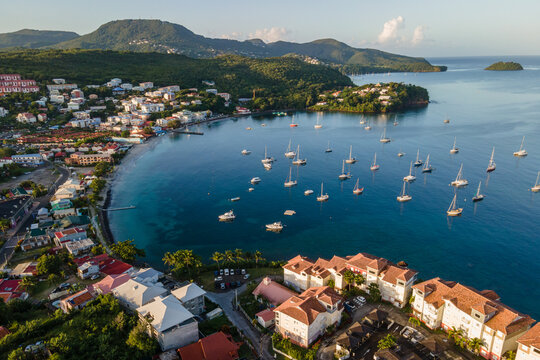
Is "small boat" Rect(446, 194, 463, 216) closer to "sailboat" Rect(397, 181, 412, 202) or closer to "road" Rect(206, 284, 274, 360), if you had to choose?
"sailboat" Rect(397, 181, 412, 202)

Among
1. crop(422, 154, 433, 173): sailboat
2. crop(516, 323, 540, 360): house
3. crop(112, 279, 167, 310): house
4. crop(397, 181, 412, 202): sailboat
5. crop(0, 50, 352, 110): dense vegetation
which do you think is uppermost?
crop(0, 50, 352, 110): dense vegetation

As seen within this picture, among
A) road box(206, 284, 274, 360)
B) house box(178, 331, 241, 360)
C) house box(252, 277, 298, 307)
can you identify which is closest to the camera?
house box(178, 331, 241, 360)

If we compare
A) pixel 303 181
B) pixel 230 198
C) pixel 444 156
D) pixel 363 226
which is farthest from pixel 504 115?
pixel 230 198

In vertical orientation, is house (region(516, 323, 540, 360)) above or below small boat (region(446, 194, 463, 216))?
above

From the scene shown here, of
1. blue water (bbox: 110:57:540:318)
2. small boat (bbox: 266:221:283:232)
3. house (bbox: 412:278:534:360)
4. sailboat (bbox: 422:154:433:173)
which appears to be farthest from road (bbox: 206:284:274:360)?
sailboat (bbox: 422:154:433:173)

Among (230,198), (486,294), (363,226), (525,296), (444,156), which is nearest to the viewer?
(486,294)

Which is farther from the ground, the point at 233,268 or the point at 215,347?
the point at 215,347

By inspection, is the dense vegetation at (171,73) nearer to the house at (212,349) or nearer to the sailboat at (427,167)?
the sailboat at (427,167)

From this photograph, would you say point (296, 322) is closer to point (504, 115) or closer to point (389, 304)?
point (389, 304)

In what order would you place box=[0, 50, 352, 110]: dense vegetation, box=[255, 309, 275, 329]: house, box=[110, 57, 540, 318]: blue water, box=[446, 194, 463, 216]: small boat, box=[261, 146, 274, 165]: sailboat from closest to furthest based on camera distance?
box=[255, 309, 275, 329]: house, box=[110, 57, 540, 318]: blue water, box=[446, 194, 463, 216]: small boat, box=[261, 146, 274, 165]: sailboat, box=[0, 50, 352, 110]: dense vegetation
